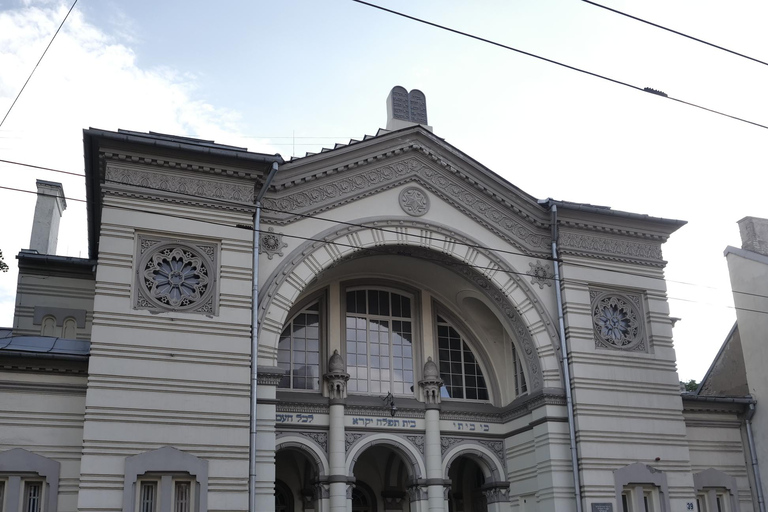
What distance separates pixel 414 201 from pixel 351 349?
4.57 m

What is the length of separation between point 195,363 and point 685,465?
517 inches

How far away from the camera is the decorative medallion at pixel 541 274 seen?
22781 millimetres

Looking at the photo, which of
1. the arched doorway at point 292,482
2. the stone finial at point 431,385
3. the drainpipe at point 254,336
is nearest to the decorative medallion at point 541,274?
the stone finial at point 431,385

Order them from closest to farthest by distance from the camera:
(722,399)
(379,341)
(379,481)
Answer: (379,341) → (722,399) → (379,481)

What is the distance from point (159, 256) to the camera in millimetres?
18734

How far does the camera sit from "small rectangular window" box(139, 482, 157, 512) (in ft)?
55.8

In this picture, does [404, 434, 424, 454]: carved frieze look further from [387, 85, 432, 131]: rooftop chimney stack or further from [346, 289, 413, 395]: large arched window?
[387, 85, 432, 131]: rooftop chimney stack

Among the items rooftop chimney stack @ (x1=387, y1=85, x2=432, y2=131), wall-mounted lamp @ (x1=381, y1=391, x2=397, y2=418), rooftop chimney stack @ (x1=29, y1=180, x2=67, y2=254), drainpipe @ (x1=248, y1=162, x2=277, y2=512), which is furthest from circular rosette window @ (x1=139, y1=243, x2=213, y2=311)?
rooftop chimney stack @ (x1=29, y1=180, x2=67, y2=254)

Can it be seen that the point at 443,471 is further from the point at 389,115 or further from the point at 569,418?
the point at 389,115

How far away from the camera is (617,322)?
23156 millimetres

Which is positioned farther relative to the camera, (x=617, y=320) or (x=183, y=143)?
Result: (x=617, y=320)

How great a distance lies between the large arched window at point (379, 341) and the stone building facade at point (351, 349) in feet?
0.21

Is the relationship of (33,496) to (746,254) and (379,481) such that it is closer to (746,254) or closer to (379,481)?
(379,481)

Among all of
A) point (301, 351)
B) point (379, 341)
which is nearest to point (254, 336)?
point (301, 351)
